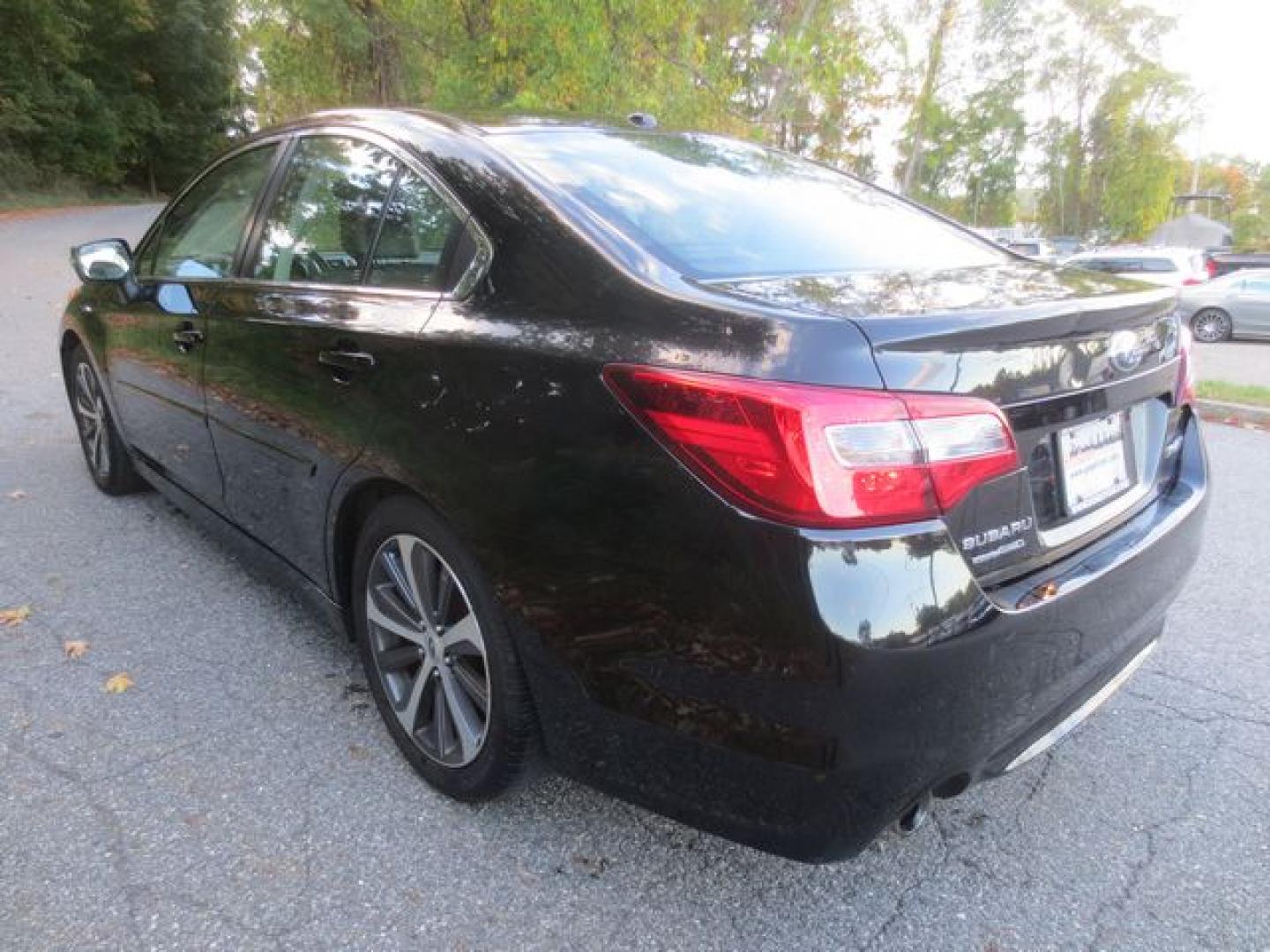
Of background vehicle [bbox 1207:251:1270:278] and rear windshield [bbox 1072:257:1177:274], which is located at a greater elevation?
rear windshield [bbox 1072:257:1177:274]

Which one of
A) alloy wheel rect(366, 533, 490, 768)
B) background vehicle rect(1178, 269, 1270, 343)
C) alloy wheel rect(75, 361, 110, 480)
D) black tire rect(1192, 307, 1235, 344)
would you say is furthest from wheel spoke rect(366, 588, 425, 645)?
black tire rect(1192, 307, 1235, 344)

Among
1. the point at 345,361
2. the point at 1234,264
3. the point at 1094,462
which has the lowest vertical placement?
the point at 1234,264

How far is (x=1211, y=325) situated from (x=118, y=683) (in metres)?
18.3

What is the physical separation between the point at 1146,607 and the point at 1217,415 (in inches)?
251

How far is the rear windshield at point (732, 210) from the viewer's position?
6.50 feet

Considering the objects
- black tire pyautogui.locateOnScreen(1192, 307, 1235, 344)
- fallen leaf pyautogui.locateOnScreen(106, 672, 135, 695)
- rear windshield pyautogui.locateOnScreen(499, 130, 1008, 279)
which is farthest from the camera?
black tire pyautogui.locateOnScreen(1192, 307, 1235, 344)

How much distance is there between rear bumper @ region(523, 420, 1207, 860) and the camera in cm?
141

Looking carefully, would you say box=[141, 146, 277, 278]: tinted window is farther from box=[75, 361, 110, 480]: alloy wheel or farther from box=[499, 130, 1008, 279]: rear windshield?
box=[499, 130, 1008, 279]: rear windshield

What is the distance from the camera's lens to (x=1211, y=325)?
1609 cm

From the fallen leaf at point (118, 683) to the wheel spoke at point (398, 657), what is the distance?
2.90 ft

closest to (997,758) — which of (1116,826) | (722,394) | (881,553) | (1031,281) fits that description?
(881,553)

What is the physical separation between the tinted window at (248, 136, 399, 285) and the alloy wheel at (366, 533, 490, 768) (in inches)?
31.0

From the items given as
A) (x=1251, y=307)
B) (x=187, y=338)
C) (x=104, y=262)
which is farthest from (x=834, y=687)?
(x=1251, y=307)

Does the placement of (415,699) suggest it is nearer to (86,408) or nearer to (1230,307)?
(86,408)
